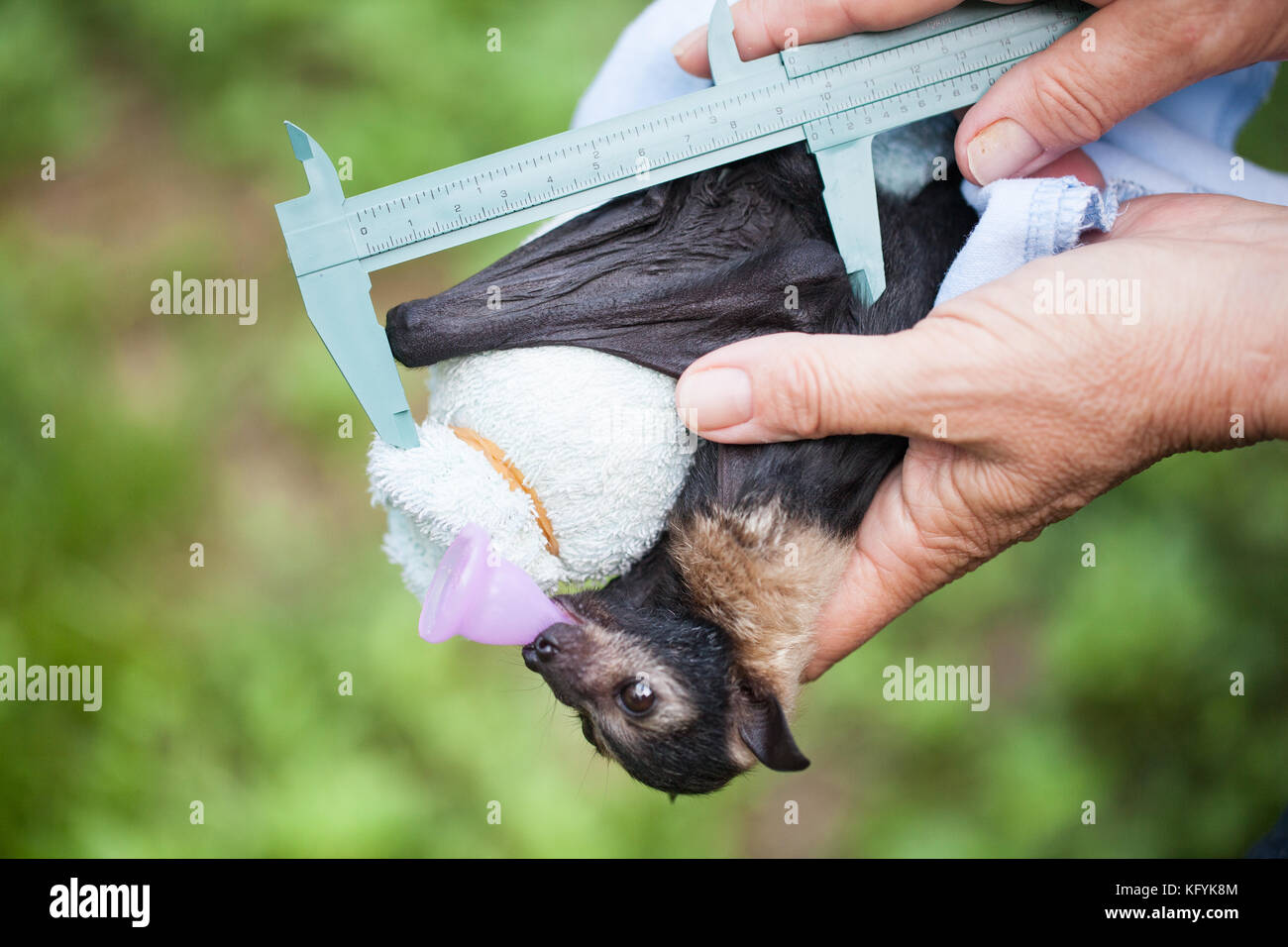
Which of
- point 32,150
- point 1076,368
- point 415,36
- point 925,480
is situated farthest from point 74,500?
point 1076,368

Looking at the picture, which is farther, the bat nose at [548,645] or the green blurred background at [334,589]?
the green blurred background at [334,589]

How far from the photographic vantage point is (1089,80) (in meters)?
2.05

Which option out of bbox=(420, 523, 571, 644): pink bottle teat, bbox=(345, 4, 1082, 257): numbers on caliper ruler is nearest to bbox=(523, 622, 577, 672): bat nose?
bbox=(420, 523, 571, 644): pink bottle teat

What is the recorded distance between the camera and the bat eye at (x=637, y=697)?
2.26m

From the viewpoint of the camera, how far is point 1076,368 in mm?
1938

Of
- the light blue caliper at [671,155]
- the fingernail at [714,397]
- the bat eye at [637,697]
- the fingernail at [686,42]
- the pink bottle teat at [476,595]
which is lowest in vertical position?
the bat eye at [637,697]

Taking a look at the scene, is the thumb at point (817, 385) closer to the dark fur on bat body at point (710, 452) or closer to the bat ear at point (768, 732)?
the dark fur on bat body at point (710, 452)

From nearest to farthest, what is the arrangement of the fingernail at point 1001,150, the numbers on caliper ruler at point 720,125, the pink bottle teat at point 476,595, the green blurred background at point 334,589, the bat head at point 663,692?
the pink bottle teat at point 476,595 < the numbers on caliper ruler at point 720,125 < the fingernail at point 1001,150 < the bat head at point 663,692 < the green blurred background at point 334,589

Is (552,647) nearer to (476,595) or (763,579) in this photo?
(476,595)

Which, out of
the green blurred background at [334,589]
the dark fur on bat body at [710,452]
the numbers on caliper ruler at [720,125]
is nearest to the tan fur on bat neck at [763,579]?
the dark fur on bat body at [710,452]

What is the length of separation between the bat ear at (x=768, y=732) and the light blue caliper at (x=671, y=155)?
101 centimetres

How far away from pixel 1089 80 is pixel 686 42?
89 centimetres

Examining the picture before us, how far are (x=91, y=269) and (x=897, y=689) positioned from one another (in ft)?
13.3

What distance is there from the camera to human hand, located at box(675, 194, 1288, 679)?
190 centimetres
